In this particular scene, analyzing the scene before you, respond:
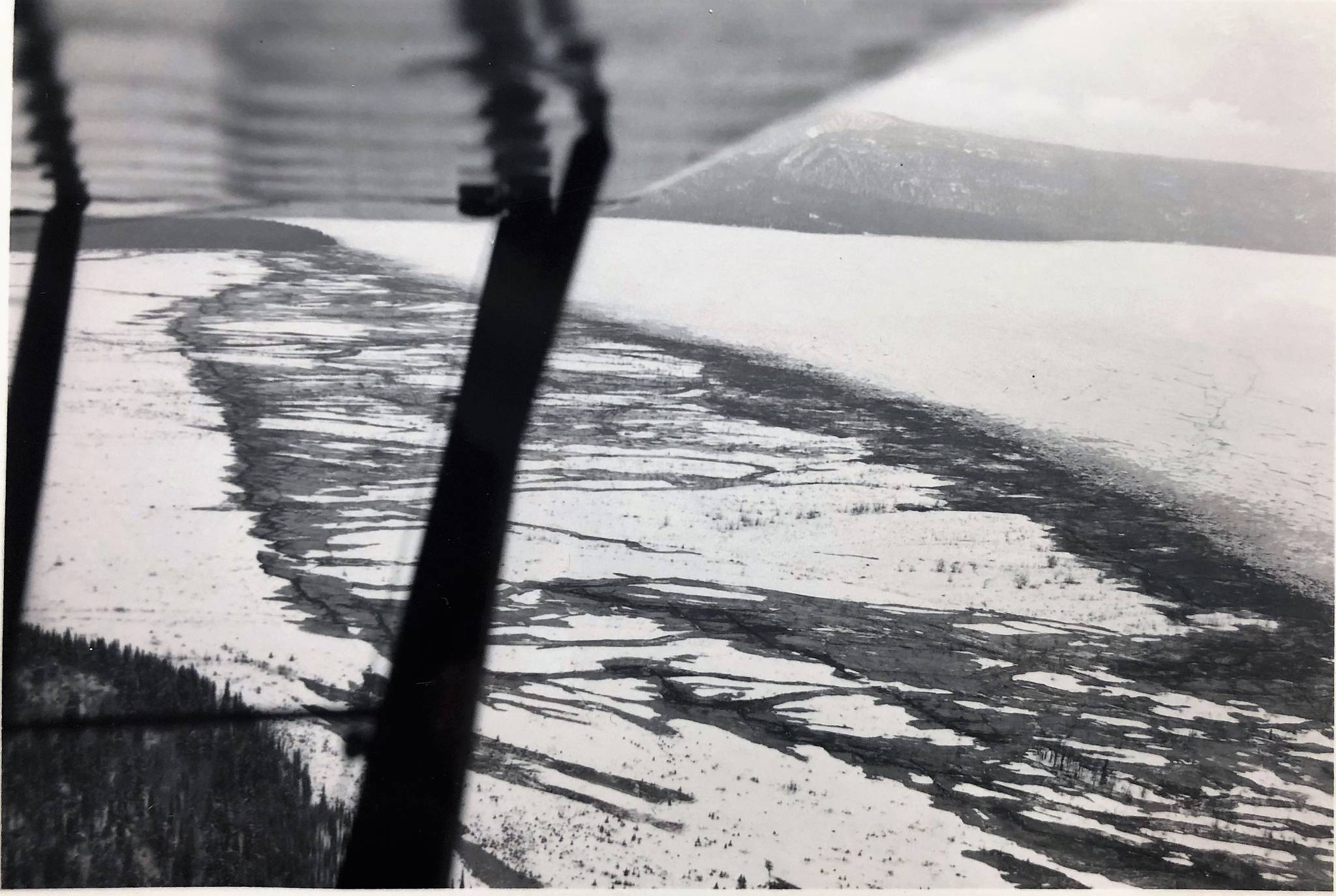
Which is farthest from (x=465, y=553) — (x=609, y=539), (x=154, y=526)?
(x=154, y=526)

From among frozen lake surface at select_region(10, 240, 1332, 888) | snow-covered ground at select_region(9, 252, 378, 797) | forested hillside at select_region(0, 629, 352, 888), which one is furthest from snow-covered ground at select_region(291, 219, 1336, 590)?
forested hillside at select_region(0, 629, 352, 888)

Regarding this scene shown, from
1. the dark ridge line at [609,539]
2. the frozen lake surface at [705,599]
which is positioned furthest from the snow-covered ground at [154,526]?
the dark ridge line at [609,539]

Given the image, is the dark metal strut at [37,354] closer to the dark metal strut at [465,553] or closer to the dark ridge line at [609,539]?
the dark metal strut at [465,553]

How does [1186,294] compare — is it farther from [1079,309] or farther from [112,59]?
[112,59]

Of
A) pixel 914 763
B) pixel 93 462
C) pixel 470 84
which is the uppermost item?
pixel 470 84

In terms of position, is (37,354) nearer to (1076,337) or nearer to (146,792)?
(146,792)

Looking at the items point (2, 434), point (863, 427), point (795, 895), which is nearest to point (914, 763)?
point (795, 895)
